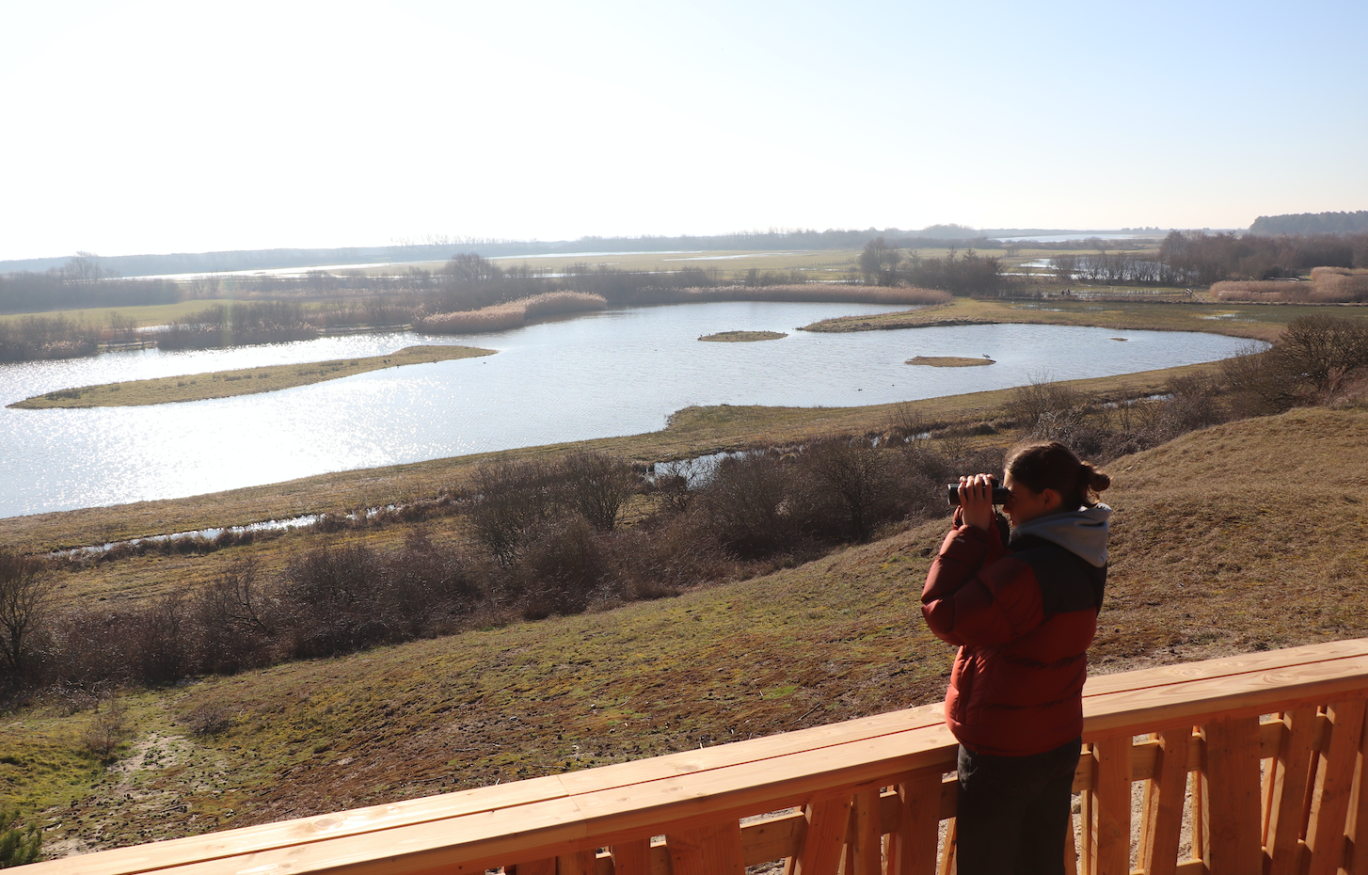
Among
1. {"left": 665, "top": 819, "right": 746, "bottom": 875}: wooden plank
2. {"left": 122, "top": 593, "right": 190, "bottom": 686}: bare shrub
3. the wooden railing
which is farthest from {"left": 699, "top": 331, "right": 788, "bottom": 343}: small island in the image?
{"left": 665, "top": 819, "right": 746, "bottom": 875}: wooden plank

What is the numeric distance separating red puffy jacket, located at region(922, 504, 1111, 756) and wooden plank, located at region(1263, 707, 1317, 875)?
3.73 ft

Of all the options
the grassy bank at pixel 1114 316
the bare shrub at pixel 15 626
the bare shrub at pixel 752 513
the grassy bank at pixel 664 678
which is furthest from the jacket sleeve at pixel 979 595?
the grassy bank at pixel 1114 316

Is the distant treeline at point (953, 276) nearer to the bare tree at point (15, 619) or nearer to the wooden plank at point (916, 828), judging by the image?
the bare tree at point (15, 619)

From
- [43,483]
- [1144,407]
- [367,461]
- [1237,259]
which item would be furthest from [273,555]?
[1237,259]

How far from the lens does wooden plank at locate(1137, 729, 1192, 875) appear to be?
2.99 meters

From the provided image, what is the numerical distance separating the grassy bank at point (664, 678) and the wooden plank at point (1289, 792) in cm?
452

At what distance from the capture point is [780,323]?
3829 inches

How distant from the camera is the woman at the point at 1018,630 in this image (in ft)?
8.25

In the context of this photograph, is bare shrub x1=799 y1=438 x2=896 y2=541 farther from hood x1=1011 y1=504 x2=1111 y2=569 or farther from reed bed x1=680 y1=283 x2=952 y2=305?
reed bed x1=680 y1=283 x2=952 y2=305

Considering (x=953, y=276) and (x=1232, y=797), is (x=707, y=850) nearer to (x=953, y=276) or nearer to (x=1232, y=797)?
(x=1232, y=797)

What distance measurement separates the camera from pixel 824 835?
101 inches

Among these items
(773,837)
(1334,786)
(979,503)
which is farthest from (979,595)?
(1334,786)

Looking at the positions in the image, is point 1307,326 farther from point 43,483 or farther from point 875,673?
point 43,483

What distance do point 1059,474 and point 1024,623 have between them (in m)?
0.50
